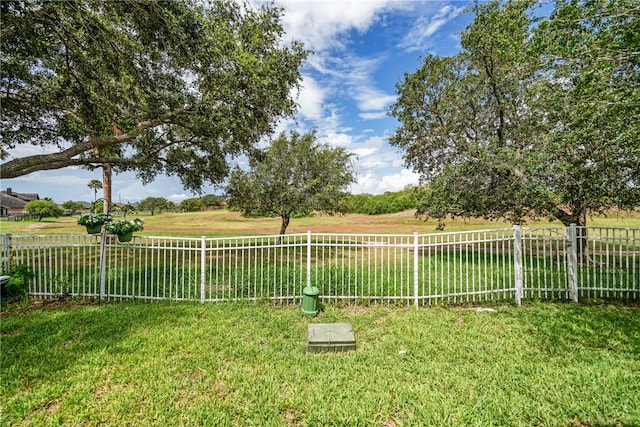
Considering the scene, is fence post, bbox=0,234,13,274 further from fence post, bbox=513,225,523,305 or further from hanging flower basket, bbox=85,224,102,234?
fence post, bbox=513,225,523,305

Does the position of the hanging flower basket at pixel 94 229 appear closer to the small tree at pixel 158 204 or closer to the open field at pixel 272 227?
the open field at pixel 272 227

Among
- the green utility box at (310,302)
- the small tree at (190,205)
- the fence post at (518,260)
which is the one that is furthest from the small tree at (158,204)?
the fence post at (518,260)

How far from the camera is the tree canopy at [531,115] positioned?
4090mm

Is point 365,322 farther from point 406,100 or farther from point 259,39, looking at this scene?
point 406,100

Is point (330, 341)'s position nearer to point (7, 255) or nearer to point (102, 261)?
point (102, 261)

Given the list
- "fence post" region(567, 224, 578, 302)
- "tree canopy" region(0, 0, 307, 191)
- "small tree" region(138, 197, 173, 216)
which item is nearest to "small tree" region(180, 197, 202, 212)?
"small tree" region(138, 197, 173, 216)

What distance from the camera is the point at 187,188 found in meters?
11.4

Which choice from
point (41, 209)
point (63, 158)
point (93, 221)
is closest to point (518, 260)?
point (93, 221)

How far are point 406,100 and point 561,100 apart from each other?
696cm

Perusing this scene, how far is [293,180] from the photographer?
42.6 feet

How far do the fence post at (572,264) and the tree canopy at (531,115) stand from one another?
156cm

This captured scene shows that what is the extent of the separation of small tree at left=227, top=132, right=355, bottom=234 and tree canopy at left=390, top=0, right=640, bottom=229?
3.05 metres

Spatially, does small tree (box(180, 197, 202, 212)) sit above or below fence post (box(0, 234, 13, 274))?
above

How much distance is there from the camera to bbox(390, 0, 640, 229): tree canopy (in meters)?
4.09
